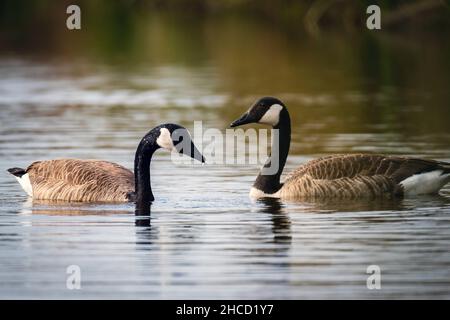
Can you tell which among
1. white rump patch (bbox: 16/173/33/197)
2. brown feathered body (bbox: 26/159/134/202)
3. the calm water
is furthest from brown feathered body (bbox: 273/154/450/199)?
white rump patch (bbox: 16/173/33/197)

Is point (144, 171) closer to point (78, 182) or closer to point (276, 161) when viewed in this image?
point (78, 182)

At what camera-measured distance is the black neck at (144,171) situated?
17953mm

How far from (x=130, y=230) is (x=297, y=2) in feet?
150

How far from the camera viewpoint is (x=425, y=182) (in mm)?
18156

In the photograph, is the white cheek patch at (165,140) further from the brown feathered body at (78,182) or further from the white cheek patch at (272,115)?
the white cheek patch at (272,115)

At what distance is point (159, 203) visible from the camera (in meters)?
18.0

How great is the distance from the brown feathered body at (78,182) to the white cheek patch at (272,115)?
214 cm

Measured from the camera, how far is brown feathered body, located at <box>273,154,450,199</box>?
18.2m

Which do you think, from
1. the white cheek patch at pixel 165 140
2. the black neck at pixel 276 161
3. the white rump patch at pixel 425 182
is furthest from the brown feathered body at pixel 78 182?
the white rump patch at pixel 425 182

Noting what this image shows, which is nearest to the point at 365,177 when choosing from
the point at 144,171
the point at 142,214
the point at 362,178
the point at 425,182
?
the point at 362,178

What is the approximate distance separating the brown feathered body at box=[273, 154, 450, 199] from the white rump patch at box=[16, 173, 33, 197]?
12.1 feet

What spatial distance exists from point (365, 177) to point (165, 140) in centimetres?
280
